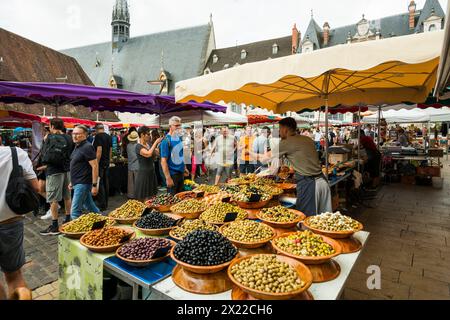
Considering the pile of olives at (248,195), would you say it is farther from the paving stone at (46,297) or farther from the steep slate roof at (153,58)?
the steep slate roof at (153,58)

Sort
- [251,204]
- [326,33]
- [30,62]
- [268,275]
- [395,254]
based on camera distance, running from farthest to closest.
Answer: [326,33], [30,62], [395,254], [251,204], [268,275]

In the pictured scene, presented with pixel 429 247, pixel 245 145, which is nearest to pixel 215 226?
pixel 429 247

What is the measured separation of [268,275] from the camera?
1.51 metres

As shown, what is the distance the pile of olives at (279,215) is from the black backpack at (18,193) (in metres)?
2.08

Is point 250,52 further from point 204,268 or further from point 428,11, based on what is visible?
point 204,268

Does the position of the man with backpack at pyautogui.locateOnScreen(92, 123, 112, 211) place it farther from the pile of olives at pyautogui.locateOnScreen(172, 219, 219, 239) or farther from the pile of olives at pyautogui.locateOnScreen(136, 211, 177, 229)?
the pile of olives at pyautogui.locateOnScreen(172, 219, 219, 239)

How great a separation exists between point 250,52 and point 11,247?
38.2 metres

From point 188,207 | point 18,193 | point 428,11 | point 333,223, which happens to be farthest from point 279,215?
point 428,11

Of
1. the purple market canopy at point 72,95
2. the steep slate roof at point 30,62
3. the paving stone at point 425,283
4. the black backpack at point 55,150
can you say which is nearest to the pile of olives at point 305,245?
the paving stone at point 425,283

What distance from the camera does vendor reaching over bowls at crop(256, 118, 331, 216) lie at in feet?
10.4

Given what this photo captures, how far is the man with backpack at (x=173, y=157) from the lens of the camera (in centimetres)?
407

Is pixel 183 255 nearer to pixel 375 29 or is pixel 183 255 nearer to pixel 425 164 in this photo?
pixel 425 164
